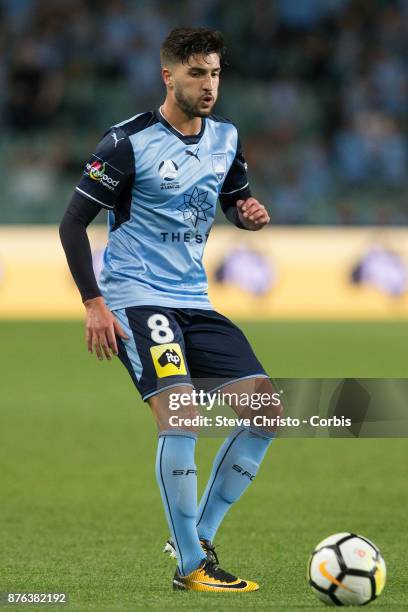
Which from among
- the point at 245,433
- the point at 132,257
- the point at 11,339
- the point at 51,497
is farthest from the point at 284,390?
the point at 11,339

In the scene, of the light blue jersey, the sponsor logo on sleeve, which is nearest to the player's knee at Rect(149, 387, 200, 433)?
the light blue jersey

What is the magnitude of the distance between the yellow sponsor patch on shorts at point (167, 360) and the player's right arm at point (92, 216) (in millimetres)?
164

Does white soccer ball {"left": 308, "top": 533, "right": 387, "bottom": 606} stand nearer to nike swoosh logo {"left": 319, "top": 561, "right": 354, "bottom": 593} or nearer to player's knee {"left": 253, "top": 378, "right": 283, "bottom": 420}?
nike swoosh logo {"left": 319, "top": 561, "right": 354, "bottom": 593}

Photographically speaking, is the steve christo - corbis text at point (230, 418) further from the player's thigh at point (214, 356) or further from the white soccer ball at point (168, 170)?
the white soccer ball at point (168, 170)

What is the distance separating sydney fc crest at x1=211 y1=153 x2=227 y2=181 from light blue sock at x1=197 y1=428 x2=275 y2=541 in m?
1.05

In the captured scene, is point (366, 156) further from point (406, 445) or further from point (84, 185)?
point (84, 185)

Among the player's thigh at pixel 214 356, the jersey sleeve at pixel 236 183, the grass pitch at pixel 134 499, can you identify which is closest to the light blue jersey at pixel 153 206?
the player's thigh at pixel 214 356

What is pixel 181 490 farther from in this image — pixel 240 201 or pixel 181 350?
pixel 240 201

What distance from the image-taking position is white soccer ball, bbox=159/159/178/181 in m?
5.04

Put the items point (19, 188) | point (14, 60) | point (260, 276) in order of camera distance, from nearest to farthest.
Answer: point (260, 276)
point (19, 188)
point (14, 60)

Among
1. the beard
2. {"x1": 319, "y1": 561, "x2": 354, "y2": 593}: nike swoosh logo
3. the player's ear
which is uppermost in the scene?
the player's ear

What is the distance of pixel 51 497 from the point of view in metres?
7.20

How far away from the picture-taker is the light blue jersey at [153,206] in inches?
196

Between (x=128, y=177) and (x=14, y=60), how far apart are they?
1474 cm
